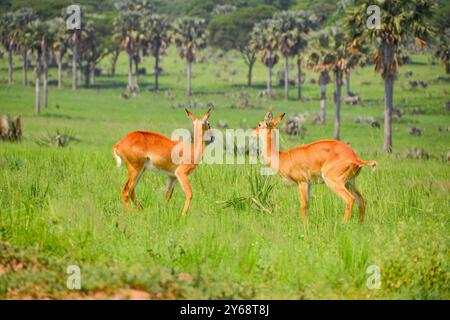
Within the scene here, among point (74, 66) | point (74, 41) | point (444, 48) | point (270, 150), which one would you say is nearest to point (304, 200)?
point (270, 150)

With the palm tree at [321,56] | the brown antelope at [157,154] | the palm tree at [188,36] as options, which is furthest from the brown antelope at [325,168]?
the palm tree at [188,36]

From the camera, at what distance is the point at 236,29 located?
332 ft

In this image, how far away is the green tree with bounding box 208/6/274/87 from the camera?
101 meters

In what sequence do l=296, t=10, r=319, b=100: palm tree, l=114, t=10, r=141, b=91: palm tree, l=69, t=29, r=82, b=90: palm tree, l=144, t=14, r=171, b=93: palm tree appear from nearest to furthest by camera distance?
1. l=69, t=29, r=82, b=90: palm tree
2. l=296, t=10, r=319, b=100: palm tree
3. l=114, t=10, r=141, b=91: palm tree
4. l=144, t=14, r=171, b=93: palm tree

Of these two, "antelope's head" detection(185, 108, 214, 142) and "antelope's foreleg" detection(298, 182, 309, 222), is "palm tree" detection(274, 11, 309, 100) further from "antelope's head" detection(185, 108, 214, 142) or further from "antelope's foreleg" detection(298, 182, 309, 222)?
"antelope's foreleg" detection(298, 182, 309, 222)

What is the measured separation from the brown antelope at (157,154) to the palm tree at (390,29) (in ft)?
95.6

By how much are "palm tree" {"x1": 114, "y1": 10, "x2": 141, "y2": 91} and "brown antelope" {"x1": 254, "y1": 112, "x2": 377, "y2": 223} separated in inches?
2857

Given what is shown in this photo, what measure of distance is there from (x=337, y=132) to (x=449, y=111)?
1757cm

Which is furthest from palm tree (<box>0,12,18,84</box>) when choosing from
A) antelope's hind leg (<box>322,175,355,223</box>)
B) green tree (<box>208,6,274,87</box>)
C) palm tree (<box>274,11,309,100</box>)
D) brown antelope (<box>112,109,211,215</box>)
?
antelope's hind leg (<box>322,175,355,223</box>)

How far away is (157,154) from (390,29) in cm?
3151

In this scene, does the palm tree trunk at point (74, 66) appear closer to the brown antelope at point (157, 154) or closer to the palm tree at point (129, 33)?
the palm tree at point (129, 33)

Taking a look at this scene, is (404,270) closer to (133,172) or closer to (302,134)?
(133,172)

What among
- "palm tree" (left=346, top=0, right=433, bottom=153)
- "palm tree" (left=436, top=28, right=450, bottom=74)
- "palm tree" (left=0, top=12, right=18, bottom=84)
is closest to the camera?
"palm tree" (left=346, top=0, right=433, bottom=153)

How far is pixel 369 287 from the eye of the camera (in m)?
9.55
